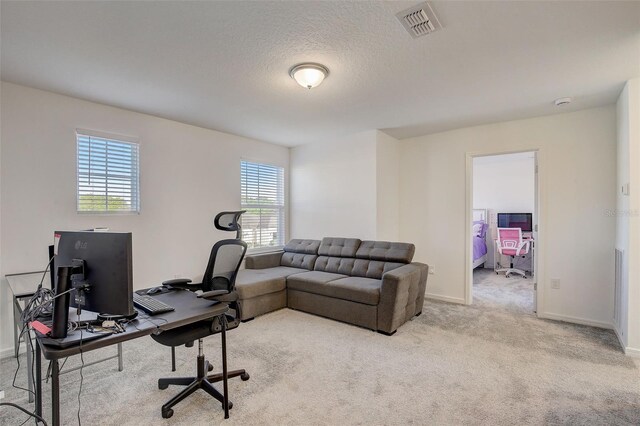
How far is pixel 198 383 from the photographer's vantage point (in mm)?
2088

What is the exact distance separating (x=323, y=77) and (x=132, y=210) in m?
2.72

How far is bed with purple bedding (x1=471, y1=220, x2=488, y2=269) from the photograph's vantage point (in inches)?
252

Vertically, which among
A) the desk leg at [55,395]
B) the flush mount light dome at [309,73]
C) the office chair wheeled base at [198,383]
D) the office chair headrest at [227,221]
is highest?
the flush mount light dome at [309,73]

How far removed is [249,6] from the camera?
1.79 m

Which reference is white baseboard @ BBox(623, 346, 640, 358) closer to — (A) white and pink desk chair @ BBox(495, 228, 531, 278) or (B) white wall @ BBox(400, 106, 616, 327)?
(B) white wall @ BBox(400, 106, 616, 327)

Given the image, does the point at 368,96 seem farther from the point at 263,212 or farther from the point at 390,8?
the point at 263,212

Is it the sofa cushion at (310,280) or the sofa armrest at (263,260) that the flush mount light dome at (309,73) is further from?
the sofa armrest at (263,260)

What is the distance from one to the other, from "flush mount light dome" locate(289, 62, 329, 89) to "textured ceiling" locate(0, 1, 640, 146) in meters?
0.07

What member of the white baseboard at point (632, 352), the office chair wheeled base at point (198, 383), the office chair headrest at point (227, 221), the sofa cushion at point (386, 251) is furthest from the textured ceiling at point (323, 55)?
the white baseboard at point (632, 352)

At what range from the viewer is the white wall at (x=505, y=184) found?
668cm

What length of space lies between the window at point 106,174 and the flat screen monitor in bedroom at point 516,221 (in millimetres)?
6998

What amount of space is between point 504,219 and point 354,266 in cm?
451

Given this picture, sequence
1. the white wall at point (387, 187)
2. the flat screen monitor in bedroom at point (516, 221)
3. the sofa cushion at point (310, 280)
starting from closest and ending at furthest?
the sofa cushion at point (310, 280) → the white wall at point (387, 187) → the flat screen monitor in bedroom at point (516, 221)

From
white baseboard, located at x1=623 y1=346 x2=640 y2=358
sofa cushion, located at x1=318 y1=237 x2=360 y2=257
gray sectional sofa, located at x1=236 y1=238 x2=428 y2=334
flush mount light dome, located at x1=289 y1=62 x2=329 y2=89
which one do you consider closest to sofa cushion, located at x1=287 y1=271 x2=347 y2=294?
gray sectional sofa, located at x1=236 y1=238 x2=428 y2=334
